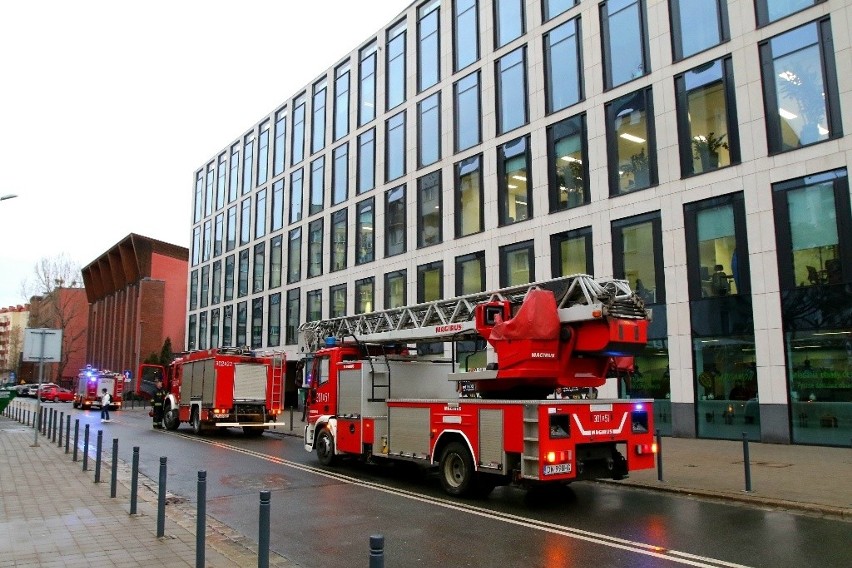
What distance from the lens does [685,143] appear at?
2102 cm

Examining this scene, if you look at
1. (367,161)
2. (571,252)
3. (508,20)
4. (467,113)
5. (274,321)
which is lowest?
(274,321)

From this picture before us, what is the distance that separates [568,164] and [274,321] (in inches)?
1006

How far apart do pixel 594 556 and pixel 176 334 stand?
73.1 metres

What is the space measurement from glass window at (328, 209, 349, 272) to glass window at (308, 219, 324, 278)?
1.35 m

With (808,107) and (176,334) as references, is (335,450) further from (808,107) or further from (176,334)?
(176,334)

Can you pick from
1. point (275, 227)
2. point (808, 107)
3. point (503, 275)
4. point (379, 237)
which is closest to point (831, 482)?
point (808, 107)

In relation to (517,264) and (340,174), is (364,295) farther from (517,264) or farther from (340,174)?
(517,264)

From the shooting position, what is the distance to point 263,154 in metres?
47.9

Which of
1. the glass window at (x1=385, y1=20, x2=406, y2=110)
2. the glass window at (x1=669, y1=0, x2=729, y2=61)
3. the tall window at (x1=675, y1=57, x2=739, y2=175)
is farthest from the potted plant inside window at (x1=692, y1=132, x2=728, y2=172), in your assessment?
Answer: the glass window at (x1=385, y1=20, x2=406, y2=110)

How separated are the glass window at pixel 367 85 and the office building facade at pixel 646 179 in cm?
14

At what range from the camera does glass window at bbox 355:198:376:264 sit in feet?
116

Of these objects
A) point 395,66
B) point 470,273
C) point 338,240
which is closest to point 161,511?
point 470,273

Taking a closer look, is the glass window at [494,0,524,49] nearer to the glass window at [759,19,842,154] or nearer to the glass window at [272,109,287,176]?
the glass window at [759,19,842,154]

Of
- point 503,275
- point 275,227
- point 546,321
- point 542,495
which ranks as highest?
point 275,227
